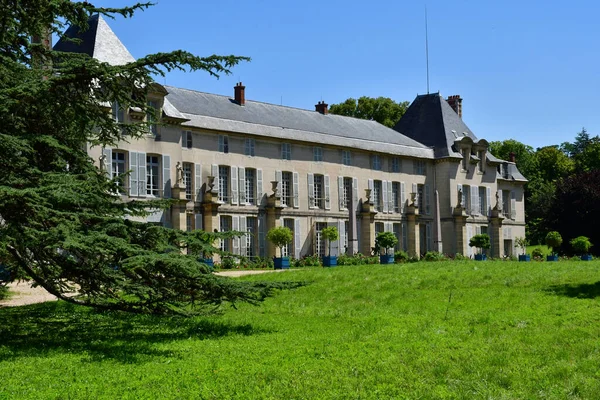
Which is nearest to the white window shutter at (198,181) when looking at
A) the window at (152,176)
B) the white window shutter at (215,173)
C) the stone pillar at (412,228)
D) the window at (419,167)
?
the white window shutter at (215,173)

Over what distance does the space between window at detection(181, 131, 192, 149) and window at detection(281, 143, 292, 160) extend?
14.5 feet

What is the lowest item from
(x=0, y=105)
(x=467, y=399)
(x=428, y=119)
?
(x=467, y=399)

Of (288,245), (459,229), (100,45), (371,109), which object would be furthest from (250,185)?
(371,109)

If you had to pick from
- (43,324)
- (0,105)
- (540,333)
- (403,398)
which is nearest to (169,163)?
(43,324)

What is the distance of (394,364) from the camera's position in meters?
6.77

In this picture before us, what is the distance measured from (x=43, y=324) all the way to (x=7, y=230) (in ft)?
11.4

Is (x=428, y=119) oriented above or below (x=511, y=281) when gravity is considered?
above

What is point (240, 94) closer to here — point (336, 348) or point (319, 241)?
point (319, 241)

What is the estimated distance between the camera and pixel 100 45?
2284 cm

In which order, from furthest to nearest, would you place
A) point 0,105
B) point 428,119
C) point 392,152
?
point 428,119, point 392,152, point 0,105

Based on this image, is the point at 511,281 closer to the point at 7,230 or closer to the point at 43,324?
the point at 43,324

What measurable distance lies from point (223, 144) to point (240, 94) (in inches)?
141

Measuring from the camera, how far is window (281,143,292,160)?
2883 cm

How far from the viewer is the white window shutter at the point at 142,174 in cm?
2345
